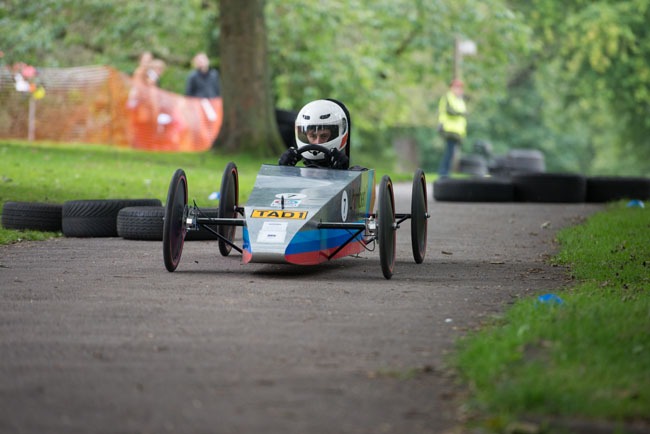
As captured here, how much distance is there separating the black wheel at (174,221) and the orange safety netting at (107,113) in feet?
67.1

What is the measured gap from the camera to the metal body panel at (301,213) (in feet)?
32.7

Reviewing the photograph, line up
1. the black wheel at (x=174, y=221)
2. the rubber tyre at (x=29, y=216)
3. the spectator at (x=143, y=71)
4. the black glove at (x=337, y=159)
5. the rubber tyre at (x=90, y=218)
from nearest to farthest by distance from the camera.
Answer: the black wheel at (x=174, y=221)
the black glove at (x=337, y=159)
the rubber tyre at (x=90, y=218)
the rubber tyre at (x=29, y=216)
the spectator at (x=143, y=71)

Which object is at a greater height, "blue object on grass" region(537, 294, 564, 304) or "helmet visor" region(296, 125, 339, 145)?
"helmet visor" region(296, 125, 339, 145)

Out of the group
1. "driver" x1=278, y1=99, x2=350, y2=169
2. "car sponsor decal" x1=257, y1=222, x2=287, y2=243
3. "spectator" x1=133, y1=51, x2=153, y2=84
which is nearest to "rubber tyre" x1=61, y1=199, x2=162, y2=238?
"driver" x1=278, y1=99, x2=350, y2=169

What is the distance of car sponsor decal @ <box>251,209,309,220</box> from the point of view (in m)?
10.2

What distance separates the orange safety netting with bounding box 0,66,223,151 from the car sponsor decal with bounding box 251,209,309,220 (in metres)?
20.9

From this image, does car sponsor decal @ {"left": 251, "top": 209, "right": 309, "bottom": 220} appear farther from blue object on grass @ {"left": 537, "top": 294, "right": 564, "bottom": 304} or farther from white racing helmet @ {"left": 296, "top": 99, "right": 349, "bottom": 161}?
blue object on grass @ {"left": 537, "top": 294, "right": 564, "bottom": 304}

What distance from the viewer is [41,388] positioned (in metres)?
5.94

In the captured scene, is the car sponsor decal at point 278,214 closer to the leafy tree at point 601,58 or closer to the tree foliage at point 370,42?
the tree foliage at point 370,42

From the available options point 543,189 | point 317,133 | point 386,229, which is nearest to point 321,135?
point 317,133

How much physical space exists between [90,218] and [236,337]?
22.2 ft

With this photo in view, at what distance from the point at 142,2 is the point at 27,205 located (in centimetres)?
2407

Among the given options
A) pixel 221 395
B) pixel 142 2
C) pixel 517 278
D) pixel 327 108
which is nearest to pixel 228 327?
pixel 221 395

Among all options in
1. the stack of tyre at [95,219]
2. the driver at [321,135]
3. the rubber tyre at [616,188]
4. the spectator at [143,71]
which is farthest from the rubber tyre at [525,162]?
the driver at [321,135]
